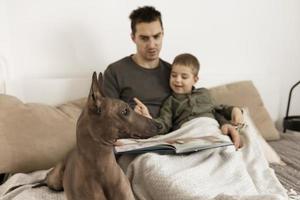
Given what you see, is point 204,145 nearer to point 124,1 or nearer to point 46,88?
point 46,88

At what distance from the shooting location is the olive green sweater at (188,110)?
1847mm

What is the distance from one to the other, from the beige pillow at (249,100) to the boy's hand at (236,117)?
1.42 ft

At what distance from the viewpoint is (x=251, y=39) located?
2600 millimetres

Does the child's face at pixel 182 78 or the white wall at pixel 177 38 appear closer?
the child's face at pixel 182 78

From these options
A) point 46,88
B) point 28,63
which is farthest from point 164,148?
point 28,63

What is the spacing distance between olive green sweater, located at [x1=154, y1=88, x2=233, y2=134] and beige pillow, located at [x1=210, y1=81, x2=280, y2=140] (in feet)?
1.17

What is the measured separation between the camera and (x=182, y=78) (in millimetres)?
1890

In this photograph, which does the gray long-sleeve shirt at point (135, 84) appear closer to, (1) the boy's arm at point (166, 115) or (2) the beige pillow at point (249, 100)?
(1) the boy's arm at point (166, 115)

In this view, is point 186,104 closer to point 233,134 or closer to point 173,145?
point 233,134

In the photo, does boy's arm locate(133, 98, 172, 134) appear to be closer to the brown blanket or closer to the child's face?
the child's face

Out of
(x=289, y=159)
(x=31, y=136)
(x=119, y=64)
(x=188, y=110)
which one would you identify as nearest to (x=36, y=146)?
(x=31, y=136)

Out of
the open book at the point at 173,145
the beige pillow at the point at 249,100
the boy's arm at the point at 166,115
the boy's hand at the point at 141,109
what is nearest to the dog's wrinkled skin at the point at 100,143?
the open book at the point at 173,145

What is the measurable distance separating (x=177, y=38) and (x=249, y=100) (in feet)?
1.86

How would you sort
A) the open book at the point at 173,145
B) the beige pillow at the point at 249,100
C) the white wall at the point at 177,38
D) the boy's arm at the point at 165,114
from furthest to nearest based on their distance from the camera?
the beige pillow at the point at 249,100, the white wall at the point at 177,38, the boy's arm at the point at 165,114, the open book at the point at 173,145
